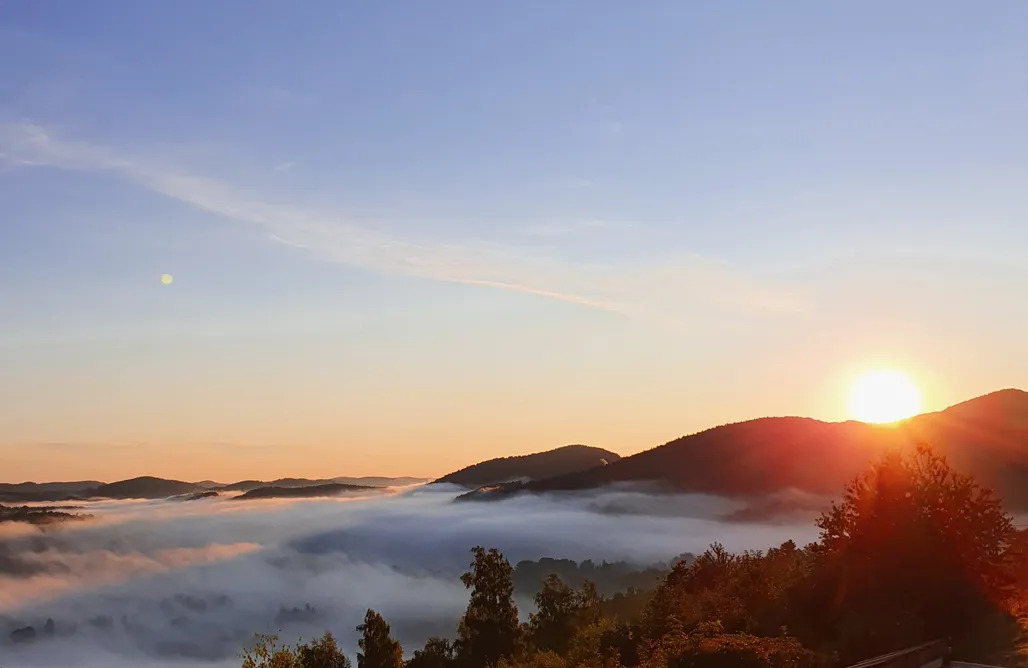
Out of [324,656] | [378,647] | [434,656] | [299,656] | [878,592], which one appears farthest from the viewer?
[324,656]

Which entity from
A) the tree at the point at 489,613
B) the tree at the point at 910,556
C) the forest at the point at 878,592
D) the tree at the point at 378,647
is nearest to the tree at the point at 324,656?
the tree at the point at 378,647

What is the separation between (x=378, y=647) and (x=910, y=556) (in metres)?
83.9

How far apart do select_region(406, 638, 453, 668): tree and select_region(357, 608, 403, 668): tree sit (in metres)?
4.07

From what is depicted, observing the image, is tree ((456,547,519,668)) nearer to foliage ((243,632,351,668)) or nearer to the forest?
foliage ((243,632,351,668))

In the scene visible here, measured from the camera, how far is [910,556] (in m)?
36.0

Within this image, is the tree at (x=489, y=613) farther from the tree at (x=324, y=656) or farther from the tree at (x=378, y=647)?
the tree at (x=324, y=656)

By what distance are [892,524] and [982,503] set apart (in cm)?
392

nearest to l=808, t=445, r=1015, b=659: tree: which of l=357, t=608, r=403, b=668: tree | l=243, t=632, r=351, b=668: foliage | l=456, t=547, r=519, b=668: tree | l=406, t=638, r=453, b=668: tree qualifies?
l=243, t=632, r=351, b=668: foliage

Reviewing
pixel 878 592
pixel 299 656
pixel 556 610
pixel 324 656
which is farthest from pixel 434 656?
pixel 878 592

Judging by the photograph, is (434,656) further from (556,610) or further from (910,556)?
(910,556)

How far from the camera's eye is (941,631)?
32688mm

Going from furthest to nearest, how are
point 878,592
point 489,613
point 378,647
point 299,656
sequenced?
point 378,647, point 489,613, point 299,656, point 878,592

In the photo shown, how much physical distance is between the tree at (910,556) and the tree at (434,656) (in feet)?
257

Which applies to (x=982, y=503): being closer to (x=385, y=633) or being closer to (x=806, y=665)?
(x=806, y=665)
